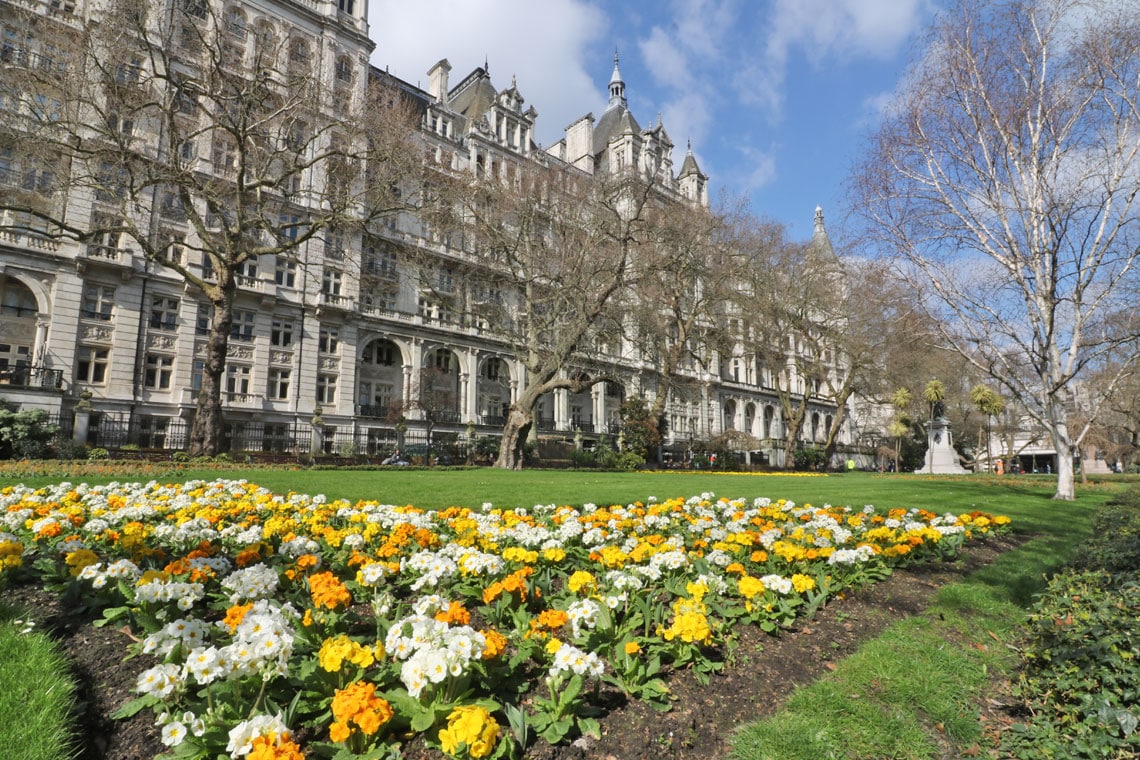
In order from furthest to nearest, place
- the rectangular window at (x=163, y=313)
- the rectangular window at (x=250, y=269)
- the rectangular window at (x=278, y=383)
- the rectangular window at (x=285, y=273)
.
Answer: the rectangular window at (x=285, y=273) < the rectangular window at (x=250, y=269) < the rectangular window at (x=278, y=383) < the rectangular window at (x=163, y=313)

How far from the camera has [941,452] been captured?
31.8 metres

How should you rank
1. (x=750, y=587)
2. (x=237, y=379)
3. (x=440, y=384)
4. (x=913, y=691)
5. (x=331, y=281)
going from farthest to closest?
1. (x=440, y=384)
2. (x=331, y=281)
3. (x=237, y=379)
4. (x=750, y=587)
5. (x=913, y=691)

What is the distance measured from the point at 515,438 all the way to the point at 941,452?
24.2 m

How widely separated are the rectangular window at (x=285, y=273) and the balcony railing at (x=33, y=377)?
11.1 meters

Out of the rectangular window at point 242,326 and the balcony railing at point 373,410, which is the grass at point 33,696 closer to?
the rectangular window at point 242,326

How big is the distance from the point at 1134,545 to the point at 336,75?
3942 cm

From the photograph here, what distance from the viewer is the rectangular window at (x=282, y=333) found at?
3266 centimetres

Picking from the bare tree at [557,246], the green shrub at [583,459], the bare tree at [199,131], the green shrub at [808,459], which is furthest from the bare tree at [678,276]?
the green shrub at [808,459]

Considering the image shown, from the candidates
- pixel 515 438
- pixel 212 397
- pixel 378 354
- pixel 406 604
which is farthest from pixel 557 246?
pixel 406 604

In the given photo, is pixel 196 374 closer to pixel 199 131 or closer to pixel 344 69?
pixel 199 131

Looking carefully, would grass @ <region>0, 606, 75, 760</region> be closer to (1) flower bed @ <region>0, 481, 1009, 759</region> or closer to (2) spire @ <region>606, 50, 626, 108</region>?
(1) flower bed @ <region>0, 481, 1009, 759</region>

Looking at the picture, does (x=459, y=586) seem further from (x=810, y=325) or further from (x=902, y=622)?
(x=810, y=325)

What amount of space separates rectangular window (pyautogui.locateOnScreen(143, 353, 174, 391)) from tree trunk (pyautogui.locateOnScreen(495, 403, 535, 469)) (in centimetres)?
1854

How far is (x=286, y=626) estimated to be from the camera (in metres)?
Result: 2.73
